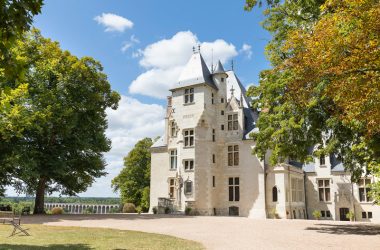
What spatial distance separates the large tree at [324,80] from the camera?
29.2 ft

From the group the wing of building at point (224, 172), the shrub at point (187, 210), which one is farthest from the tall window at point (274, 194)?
the shrub at point (187, 210)

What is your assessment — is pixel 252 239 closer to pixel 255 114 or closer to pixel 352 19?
pixel 352 19

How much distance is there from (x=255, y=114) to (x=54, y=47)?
796 inches

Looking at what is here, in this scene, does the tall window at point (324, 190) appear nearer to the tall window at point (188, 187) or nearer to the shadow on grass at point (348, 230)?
the tall window at point (188, 187)

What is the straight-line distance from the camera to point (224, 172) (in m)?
35.1

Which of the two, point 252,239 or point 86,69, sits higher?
point 86,69

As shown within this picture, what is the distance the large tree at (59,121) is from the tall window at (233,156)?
12303 millimetres

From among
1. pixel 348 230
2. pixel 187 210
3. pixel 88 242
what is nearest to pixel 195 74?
pixel 187 210

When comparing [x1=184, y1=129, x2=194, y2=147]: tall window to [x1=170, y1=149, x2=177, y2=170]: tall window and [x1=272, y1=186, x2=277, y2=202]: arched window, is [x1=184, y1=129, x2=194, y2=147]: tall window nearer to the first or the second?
[x1=170, y1=149, x2=177, y2=170]: tall window

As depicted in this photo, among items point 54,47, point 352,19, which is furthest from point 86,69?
point 352,19

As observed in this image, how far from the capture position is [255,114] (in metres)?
36.2

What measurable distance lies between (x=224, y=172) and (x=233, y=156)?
189cm

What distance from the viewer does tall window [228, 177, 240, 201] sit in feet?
112

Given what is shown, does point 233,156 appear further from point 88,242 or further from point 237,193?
point 88,242
